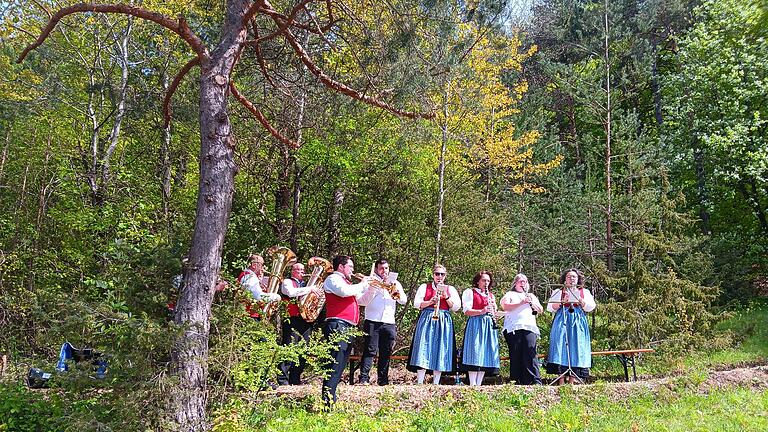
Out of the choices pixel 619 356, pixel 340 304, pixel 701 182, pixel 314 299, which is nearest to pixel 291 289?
pixel 314 299

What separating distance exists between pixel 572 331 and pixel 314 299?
3663 mm

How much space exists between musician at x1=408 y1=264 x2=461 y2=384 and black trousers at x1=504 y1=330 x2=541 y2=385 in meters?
0.86

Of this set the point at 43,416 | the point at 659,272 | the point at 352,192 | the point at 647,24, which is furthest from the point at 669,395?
the point at 647,24

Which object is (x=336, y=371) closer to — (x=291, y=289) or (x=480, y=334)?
(x=291, y=289)

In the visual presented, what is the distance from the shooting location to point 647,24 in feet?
62.7

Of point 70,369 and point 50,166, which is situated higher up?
point 50,166

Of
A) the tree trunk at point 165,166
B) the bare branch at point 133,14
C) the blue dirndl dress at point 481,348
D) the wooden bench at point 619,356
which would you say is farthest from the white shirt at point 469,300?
the tree trunk at point 165,166

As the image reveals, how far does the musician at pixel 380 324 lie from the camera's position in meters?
8.47

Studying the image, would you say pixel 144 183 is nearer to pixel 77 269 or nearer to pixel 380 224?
pixel 77 269

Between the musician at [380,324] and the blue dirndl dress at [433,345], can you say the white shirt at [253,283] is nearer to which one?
the musician at [380,324]

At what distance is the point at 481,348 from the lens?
8.73m

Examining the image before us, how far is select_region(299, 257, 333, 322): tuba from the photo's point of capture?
27.0 feet

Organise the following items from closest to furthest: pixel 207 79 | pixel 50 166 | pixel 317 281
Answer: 1. pixel 207 79
2. pixel 317 281
3. pixel 50 166

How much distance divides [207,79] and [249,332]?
2.37m
